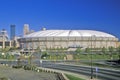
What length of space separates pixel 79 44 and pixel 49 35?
777 inches

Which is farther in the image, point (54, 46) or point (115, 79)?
point (54, 46)

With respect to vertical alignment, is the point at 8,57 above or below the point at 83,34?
below

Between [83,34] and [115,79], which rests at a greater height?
[83,34]

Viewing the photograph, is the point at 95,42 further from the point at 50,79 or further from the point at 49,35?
the point at 50,79

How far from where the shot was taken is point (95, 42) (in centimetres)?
18862

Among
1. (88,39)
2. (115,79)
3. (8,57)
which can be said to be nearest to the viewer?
(115,79)

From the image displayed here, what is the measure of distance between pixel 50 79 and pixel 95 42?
14449 cm

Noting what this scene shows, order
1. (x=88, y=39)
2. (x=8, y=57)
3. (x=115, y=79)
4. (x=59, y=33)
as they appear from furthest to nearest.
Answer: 1. (x=59, y=33)
2. (x=88, y=39)
3. (x=8, y=57)
4. (x=115, y=79)

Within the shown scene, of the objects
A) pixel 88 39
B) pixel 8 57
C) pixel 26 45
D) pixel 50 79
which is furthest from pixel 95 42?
pixel 50 79

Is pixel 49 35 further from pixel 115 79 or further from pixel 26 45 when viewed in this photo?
pixel 115 79

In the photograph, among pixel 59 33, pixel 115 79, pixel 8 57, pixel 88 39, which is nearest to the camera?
pixel 115 79

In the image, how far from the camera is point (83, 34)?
19638 centimetres

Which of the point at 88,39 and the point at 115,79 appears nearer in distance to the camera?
the point at 115,79

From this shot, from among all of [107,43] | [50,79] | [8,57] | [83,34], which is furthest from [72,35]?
[50,79]
